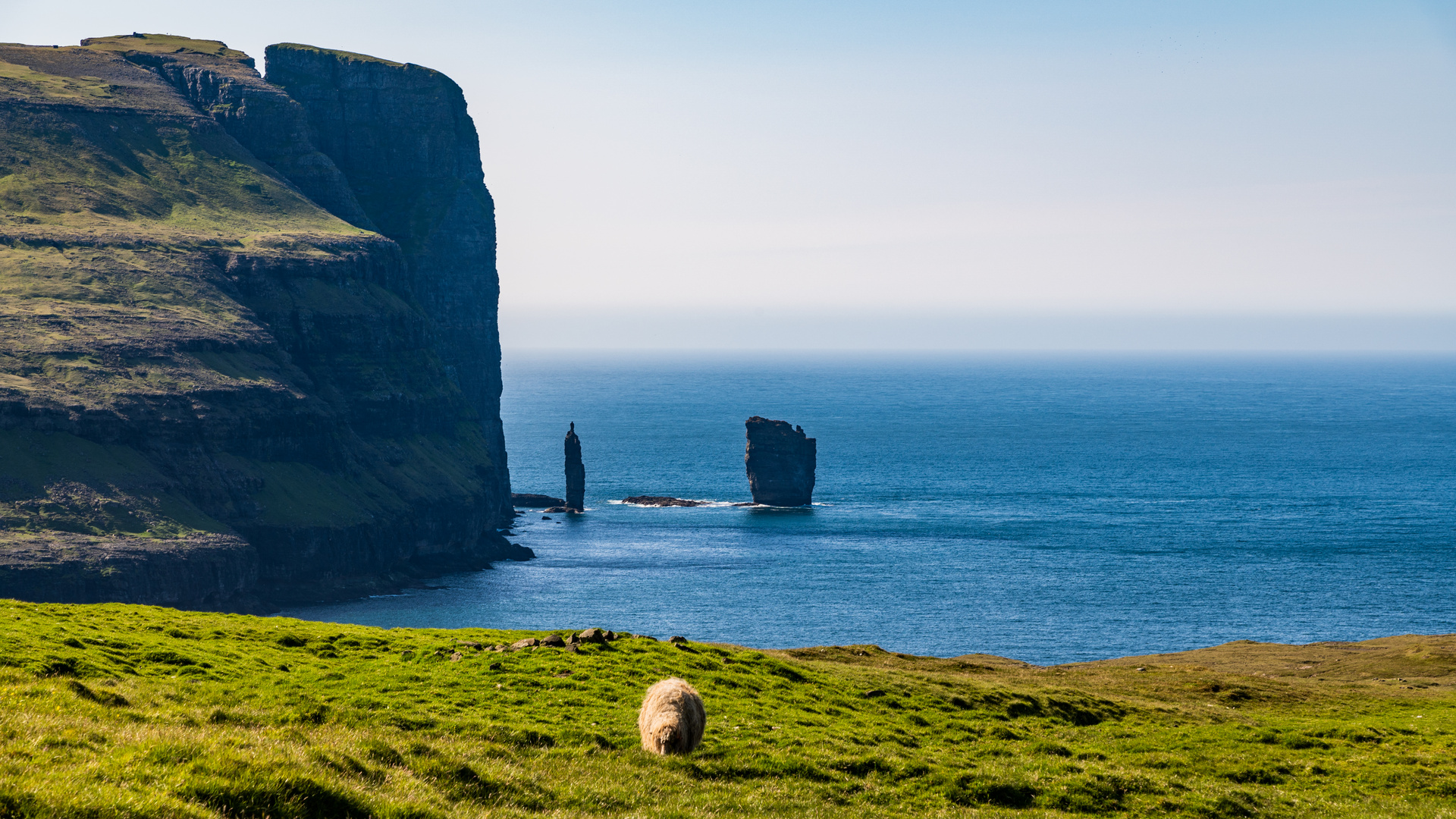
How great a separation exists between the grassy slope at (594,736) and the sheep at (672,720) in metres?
0.62

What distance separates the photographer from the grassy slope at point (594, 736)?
60.2 ft

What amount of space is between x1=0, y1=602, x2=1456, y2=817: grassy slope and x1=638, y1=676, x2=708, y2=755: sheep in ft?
2.03

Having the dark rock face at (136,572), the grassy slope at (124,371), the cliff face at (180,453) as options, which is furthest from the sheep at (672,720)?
the grassy slope at (124,371)

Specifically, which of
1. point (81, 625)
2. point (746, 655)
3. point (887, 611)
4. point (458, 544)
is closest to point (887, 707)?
point (746, 655)

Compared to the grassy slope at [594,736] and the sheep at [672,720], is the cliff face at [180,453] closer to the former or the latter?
the grassy slope at [594,736]

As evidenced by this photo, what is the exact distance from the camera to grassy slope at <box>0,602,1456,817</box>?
18.3 meters

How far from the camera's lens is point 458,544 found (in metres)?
192

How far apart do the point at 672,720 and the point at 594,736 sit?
7.67ft

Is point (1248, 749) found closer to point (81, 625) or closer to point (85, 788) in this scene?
point (85, 788)

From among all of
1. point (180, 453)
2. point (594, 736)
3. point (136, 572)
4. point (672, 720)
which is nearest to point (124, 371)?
point (180, 453)

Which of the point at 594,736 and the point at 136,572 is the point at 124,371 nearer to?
the point at 136,572

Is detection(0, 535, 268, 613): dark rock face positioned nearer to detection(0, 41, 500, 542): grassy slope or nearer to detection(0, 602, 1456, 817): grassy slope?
detection(0, 41, 500, 542): grassy slope

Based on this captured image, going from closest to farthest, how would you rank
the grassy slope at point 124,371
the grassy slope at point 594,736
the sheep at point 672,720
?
the grassy slope at point 594,736, the sheep at point 672,720, the grassy slope at point 124,371

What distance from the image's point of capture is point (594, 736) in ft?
94.6
